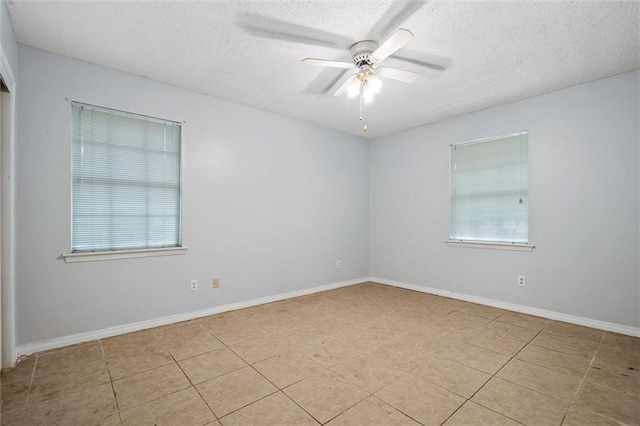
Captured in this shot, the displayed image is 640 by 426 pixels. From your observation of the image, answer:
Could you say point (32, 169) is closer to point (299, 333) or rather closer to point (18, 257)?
point (18, 257)

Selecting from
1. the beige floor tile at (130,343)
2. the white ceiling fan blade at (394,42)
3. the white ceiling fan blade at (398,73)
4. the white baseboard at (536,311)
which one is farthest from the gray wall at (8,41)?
the white baseboard at (536,311)

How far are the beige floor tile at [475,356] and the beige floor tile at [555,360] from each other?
205 mm

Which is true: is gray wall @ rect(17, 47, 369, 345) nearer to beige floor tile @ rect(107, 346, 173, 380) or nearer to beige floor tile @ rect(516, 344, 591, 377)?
beige floor tile @ rect(107, 346, 173, 380)

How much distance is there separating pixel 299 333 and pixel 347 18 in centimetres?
277

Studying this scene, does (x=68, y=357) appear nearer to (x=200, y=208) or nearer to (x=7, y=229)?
(x=7, y=229)

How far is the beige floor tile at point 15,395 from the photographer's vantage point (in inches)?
70.1

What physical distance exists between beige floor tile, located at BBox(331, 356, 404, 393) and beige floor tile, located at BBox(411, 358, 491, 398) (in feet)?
0.62

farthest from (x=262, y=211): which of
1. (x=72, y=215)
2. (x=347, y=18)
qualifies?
(x=347, y=18)

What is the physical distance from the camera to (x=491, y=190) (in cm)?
390

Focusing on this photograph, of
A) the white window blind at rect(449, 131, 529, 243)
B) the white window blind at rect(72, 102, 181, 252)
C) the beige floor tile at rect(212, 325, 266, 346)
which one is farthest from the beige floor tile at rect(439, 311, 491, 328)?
the white window blind at rect(72, 102, 181, 252)

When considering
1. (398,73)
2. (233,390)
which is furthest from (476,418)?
(398,73)

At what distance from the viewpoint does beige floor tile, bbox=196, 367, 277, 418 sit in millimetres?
1805

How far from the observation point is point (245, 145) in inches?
151

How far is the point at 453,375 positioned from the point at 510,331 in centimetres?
126
